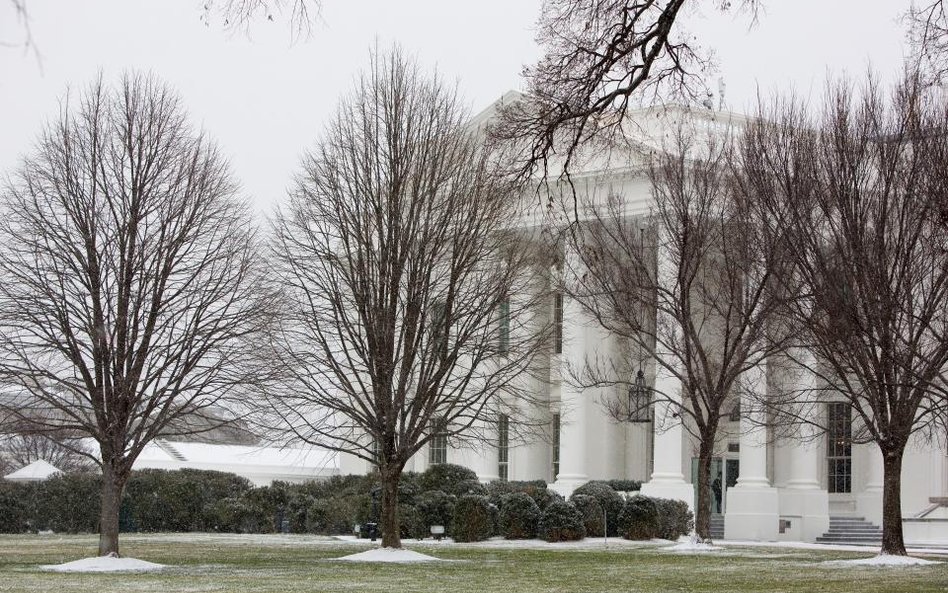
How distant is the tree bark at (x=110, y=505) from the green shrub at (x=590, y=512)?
51.0 feet

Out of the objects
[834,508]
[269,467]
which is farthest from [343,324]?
[269,467]

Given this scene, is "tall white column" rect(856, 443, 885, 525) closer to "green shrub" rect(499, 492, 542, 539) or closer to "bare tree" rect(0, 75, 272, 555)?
"green shrub" rect(499, 492, 542, 539)

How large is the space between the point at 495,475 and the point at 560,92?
35561 mm

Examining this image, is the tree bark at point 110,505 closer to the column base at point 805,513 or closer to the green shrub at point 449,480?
the green shrub at point 449,480

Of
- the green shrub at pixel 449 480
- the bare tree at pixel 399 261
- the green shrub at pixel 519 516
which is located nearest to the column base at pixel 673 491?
the green shrub at pixel 519 516

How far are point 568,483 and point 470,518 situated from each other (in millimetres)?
7809

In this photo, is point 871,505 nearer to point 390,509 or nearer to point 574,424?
point 574,424

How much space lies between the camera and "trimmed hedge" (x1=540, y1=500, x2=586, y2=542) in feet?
120

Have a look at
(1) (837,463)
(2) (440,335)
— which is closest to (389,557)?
(2) (440,335)

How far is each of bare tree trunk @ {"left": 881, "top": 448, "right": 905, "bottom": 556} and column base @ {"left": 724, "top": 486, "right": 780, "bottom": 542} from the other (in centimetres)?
1469

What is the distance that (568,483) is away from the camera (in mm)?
43906

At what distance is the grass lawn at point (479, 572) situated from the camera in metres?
19.6

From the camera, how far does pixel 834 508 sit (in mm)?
44875

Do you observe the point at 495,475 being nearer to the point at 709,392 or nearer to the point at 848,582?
the point at 709,392
